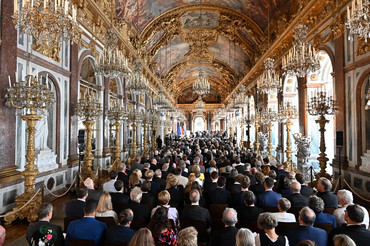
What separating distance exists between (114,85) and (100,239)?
38.3 feet

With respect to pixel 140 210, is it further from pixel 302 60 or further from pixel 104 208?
pixel 302 60

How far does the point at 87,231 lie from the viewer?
2.96 meters

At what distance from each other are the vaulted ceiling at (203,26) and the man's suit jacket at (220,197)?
35.4 ft

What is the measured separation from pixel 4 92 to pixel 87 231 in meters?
4.14

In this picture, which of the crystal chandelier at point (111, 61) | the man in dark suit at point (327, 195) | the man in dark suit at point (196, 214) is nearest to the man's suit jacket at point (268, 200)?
the man in dark suit at point (327, 195)

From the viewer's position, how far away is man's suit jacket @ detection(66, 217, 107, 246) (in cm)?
295

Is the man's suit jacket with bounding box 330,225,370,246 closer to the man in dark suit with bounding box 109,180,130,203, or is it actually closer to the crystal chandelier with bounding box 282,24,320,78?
the man in dark suit with bounding box 109,180,130,203

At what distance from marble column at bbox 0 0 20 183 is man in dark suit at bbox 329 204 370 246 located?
6.26 m

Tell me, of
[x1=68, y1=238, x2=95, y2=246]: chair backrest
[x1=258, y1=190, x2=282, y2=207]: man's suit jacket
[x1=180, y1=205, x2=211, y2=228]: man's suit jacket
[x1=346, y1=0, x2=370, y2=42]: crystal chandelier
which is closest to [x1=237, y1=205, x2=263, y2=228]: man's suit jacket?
[x1=180, y1=205, x2=211, y2=228]: man's suit jacket

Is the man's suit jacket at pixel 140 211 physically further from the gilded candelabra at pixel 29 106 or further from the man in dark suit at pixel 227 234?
the gilded candelabra at pixel 29 106

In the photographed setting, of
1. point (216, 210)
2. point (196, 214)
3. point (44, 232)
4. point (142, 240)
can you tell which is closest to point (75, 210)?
point (44, 232)

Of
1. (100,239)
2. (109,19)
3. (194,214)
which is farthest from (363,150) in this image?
(109,19)

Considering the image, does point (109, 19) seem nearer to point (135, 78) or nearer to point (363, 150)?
point (135, 78)

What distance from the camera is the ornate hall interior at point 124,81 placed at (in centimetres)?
518
